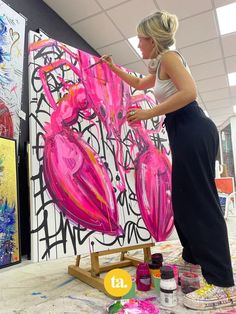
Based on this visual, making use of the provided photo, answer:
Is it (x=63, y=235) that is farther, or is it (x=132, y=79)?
(x=132, y=79)

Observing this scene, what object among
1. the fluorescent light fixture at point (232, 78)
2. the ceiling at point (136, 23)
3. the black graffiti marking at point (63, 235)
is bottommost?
the black graffiti marking at point (63, 235)

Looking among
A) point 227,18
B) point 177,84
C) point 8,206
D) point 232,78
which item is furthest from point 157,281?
point 232,78

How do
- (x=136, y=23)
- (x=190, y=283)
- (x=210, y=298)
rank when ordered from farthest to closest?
(x=136, y=23), (x=190, y=283), (x=210, y=298)

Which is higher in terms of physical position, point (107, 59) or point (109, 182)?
point (107, 59)

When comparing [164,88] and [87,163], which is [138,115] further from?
[87,163]

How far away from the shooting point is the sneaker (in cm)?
94

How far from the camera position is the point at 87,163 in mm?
1192

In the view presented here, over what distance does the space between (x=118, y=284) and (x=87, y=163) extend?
512mm

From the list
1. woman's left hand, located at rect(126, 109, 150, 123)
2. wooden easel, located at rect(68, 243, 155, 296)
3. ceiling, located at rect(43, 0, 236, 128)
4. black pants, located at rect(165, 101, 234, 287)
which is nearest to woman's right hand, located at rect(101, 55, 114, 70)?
woman's left hand, located at rect(126, 109, 150, 123)

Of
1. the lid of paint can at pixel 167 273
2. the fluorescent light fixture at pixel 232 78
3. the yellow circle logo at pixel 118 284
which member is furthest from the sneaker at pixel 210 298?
the fluorescent light fixture at pixel 232 78

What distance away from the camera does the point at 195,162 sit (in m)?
1.04

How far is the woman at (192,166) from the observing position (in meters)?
0.97

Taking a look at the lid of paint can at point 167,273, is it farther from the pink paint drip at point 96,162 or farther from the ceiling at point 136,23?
the ceiling at point 136,23

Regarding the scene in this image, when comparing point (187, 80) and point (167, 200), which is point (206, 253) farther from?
point (187, 80)
